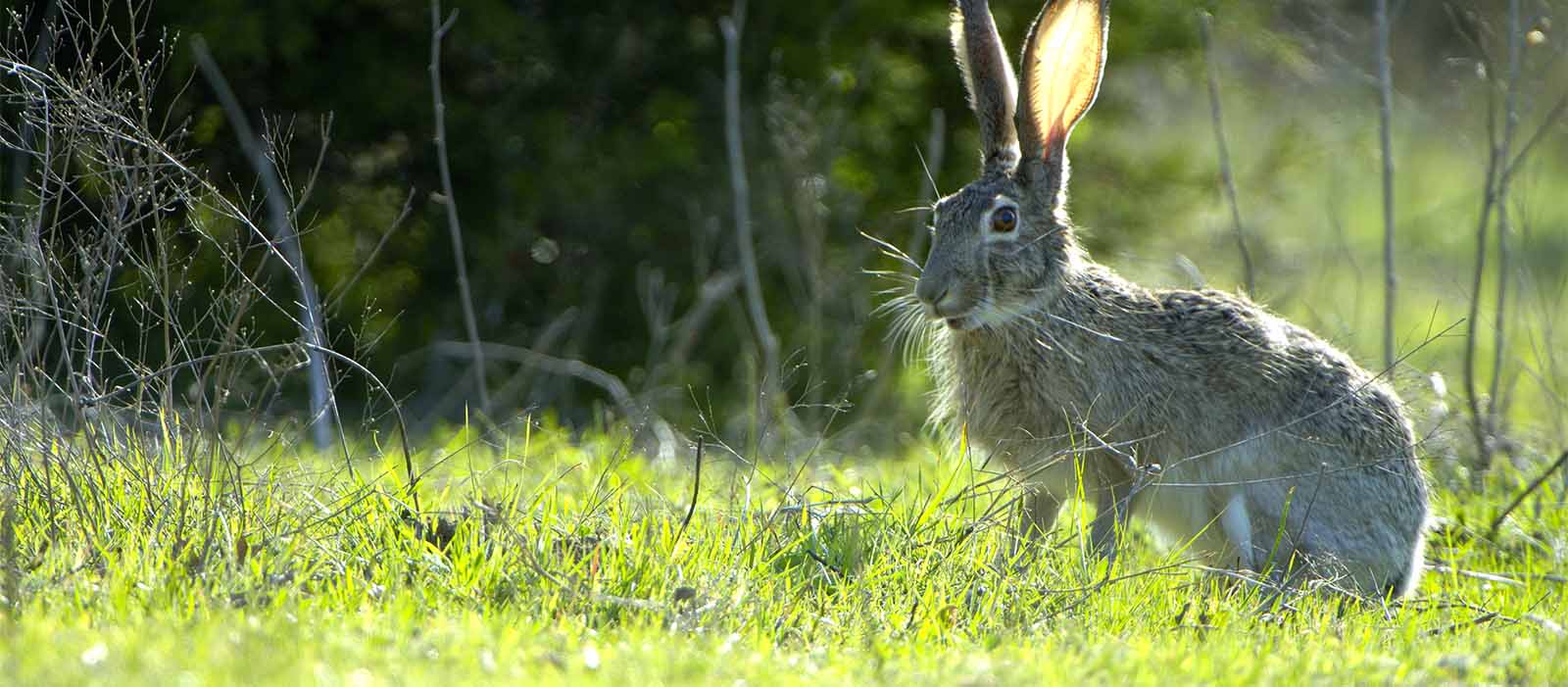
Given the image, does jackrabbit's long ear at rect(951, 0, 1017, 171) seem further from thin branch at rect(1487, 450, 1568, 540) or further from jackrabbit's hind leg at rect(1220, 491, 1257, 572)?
thin branch at rect(1487, 450, 1568, 540)

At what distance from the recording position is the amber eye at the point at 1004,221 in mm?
4898

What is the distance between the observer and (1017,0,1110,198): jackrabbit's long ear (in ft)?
15.8

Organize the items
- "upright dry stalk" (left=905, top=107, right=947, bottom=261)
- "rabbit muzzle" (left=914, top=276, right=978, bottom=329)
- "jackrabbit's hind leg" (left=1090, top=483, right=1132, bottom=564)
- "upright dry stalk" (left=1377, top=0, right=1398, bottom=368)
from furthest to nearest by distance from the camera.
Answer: "upright dry stalk" (left=905, top=107, right=947, bottom=261), "upright dry stalk" (left=1377, top=0, right=1398, bottom=368), "rabbit muzzle" (left=914, top=276, right=978, bottom=329), "jackrabbit's hind leg" (left=1090, top=483, right=1132, bottom=564)

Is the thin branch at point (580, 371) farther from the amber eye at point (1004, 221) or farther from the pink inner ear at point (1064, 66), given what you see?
the pink inner ear at point (1064, 66)

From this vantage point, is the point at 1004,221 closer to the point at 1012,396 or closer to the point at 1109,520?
the point at 1012,396

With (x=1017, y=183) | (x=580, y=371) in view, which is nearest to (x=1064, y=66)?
(x=1017, y=183)

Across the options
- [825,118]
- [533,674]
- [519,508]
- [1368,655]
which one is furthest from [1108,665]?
[825,118]

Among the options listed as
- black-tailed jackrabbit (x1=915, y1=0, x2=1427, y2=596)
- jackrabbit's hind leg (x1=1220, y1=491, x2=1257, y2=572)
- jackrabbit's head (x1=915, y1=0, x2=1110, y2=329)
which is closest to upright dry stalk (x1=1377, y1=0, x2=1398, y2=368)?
black-tailed jackrabbit (x1=915, y1=0, x2=1427, y2=596)

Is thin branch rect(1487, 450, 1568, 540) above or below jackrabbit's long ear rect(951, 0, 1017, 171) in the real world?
below

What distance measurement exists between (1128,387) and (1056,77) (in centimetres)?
97

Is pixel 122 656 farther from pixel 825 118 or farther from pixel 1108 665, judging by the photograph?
pixel 825 118

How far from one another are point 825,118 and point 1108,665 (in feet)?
15.0

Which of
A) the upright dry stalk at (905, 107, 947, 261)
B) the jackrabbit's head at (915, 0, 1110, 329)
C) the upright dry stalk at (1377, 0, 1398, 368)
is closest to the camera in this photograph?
the jackrabbit's head at (915, 0, 1110, 329)

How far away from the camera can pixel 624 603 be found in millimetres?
3656
